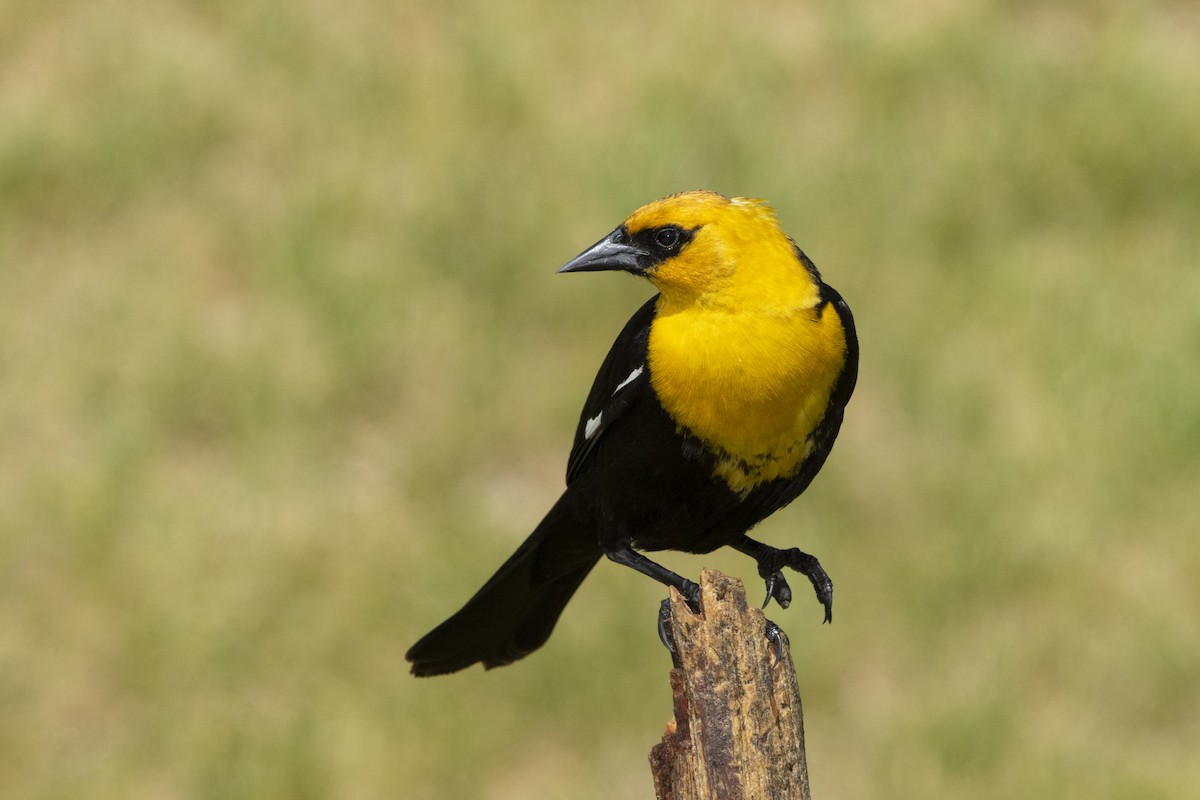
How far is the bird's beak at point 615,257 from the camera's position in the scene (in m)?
5.04

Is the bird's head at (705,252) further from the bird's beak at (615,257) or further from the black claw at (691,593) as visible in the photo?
the black claw at (691,593)

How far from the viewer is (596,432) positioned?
524 cm

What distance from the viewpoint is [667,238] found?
500 cm

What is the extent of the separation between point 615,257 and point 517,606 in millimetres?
1314

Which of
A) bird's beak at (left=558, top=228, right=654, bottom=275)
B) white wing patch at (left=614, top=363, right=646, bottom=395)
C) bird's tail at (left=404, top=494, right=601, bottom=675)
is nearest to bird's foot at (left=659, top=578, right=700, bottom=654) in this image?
white wing patch at (left=614, top=363, right=646, bottom=395)

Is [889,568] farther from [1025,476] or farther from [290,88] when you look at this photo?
[290,88]

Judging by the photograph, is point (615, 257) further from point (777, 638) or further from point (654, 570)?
point (777, 638)

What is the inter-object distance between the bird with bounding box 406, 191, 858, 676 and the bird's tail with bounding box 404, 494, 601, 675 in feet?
0.95

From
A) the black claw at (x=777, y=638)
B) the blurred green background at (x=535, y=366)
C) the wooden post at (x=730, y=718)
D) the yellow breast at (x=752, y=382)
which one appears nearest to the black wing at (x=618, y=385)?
the yellow breast at (x=752, y=382)

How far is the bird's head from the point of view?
Result: 4879 mm

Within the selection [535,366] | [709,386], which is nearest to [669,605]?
[709,386]

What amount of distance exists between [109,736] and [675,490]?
3.82m

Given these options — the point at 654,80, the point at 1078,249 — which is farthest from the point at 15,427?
the point at 1078,249

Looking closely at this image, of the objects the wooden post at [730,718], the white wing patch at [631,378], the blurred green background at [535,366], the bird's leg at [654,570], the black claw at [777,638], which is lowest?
the wooden post at [730,718]
